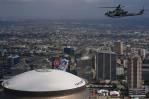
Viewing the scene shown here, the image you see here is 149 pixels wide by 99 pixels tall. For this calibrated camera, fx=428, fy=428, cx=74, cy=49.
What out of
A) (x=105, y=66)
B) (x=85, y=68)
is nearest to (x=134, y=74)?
(x=105, y=66)

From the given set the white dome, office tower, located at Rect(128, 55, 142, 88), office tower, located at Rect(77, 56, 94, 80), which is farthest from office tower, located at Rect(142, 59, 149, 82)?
the white dome

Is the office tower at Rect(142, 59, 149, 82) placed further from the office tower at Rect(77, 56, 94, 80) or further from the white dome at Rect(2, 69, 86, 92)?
the white dome at Rect(2, 69, 86, 92)

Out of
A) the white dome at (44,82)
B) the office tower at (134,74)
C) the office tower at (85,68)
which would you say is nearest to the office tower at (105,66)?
the office tower at (85,68)

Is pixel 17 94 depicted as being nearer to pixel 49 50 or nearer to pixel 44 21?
pixel 49 50

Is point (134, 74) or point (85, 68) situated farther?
point (85, 68)

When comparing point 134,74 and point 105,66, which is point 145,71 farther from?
point 134,74

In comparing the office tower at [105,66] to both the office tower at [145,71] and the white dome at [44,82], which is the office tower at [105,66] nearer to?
the office tower at [145,71]
